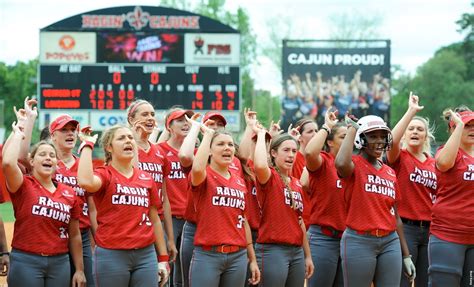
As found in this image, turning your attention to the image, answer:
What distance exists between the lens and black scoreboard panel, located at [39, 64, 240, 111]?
22.8m

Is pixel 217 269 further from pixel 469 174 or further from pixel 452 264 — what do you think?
pixel 469 174

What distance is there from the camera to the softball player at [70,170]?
816cm

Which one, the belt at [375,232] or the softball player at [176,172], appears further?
the softball player at [176,172]

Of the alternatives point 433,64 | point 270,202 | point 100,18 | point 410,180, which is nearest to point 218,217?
point 270,202

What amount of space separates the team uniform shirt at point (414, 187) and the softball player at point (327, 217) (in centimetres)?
64

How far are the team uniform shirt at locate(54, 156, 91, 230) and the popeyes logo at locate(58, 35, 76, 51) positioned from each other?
15.3 metres

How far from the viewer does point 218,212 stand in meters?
7.63

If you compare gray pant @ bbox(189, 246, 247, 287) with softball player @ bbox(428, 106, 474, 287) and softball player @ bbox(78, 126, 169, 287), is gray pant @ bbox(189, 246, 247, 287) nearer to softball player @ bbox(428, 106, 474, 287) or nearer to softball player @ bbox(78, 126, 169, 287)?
softball player @ bbox(78, 126, 169, 287)

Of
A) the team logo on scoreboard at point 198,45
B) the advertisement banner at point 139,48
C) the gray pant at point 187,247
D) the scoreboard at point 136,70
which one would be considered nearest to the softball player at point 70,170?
the gray pant at point 187,247

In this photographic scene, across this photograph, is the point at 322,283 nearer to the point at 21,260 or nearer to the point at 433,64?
the point at 21,260

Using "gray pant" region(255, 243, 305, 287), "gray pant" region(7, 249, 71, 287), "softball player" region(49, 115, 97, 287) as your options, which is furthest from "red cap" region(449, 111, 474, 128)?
"gray pant" region(7, 249, 71, 287)

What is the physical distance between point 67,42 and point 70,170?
15.5 metres

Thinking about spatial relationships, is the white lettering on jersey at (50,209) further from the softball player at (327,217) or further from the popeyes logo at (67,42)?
the popeyes logo at (67,42)

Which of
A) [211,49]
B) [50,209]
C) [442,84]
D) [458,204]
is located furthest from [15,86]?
[458,204]
